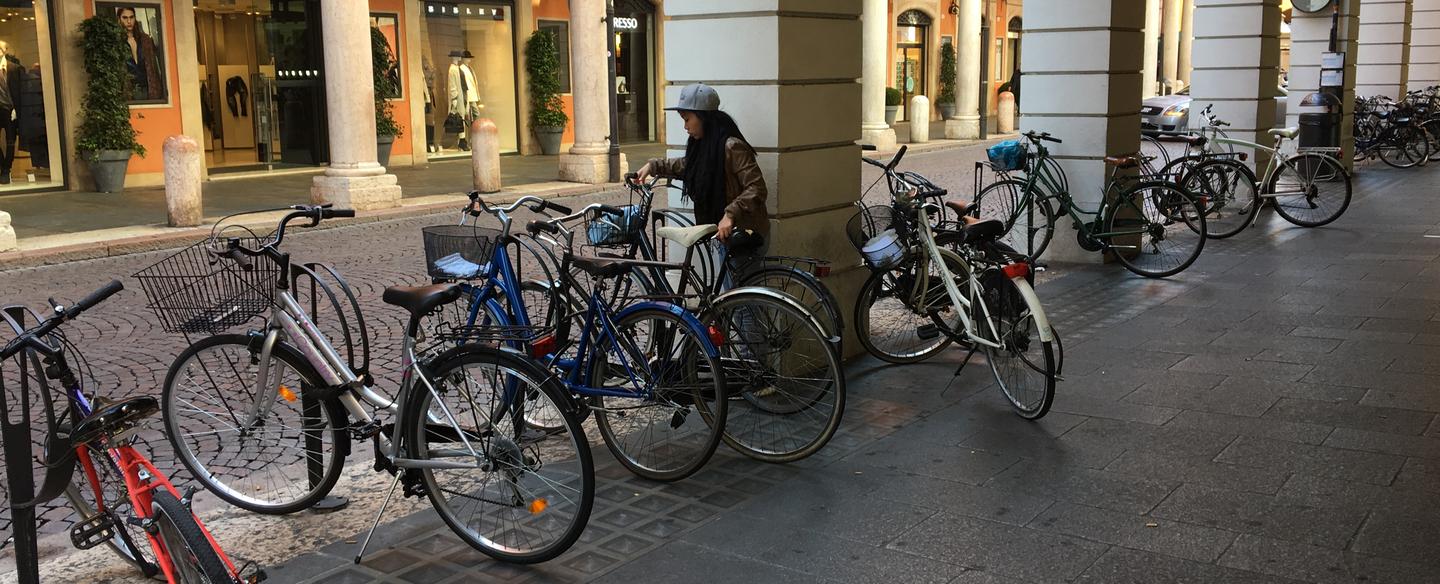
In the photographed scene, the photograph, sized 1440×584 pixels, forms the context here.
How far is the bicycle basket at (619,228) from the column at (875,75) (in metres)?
19.6

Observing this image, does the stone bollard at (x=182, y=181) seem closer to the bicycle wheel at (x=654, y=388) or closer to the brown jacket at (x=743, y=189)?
the brown jacket at (x=743, y=189)

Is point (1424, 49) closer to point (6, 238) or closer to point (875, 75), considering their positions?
point (875, 75)

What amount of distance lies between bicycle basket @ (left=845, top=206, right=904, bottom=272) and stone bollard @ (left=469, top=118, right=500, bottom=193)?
10691mm

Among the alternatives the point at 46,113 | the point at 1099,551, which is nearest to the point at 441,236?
the point at 1099,551

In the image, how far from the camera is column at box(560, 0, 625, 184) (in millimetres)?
19047

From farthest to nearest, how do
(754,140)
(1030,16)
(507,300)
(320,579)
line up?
(1030,16) → (754,140) → (507,300) → (320,579)

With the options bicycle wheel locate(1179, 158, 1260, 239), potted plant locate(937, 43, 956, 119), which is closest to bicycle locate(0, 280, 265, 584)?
bicycle wheel locate(1179, 158, 1260, 239)

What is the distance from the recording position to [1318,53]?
1841 centimetres

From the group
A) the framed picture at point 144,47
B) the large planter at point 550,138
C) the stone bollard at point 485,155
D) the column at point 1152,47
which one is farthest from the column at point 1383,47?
the framed picture at point 144,47

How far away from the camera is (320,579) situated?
4270 millimetres

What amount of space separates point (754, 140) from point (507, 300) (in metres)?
2.02

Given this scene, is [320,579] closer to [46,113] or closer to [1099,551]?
[1099,551]

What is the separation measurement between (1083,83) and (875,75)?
49.2 feet

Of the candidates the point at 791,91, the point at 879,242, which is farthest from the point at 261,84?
the point at 879,242
